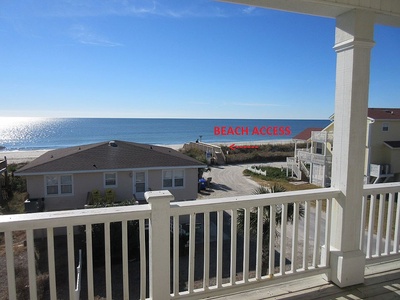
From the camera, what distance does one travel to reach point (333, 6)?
76.3 inches

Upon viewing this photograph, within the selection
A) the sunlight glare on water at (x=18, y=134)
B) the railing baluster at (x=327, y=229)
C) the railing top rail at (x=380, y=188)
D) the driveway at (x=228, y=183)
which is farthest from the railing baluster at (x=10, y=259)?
the sunlight glare on water at (x=18, y=134)

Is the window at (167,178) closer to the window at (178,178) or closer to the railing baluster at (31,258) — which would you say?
the window at (178,178)

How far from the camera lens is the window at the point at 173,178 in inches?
398

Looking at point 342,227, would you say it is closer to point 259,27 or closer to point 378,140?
point 259,27

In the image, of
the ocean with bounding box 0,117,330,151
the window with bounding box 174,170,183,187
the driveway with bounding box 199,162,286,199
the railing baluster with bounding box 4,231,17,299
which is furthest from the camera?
the ocean with bounding box 0,117,330,151

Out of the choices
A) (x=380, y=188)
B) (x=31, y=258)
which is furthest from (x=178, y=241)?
(x=380, y=188)

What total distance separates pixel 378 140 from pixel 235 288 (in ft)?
51.9

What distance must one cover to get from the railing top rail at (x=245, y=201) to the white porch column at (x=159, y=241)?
0.26 feet

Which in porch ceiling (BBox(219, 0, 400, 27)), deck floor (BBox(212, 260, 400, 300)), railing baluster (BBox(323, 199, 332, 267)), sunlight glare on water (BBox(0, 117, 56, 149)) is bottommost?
sunlight glare on water (BBox(0, 117, 56, 149))

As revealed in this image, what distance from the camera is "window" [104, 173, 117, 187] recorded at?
31.3ft

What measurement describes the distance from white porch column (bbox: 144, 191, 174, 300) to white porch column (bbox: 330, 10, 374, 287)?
136cm

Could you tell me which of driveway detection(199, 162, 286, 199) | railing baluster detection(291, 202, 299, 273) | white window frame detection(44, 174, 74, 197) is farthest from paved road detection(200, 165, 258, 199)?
railing baluster detection(291, 202, 299, 273)

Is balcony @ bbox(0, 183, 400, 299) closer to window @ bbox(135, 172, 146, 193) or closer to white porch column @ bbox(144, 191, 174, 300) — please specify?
white porch column @ bbox(144, 191, 174, 300)

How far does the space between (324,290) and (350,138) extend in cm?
118
